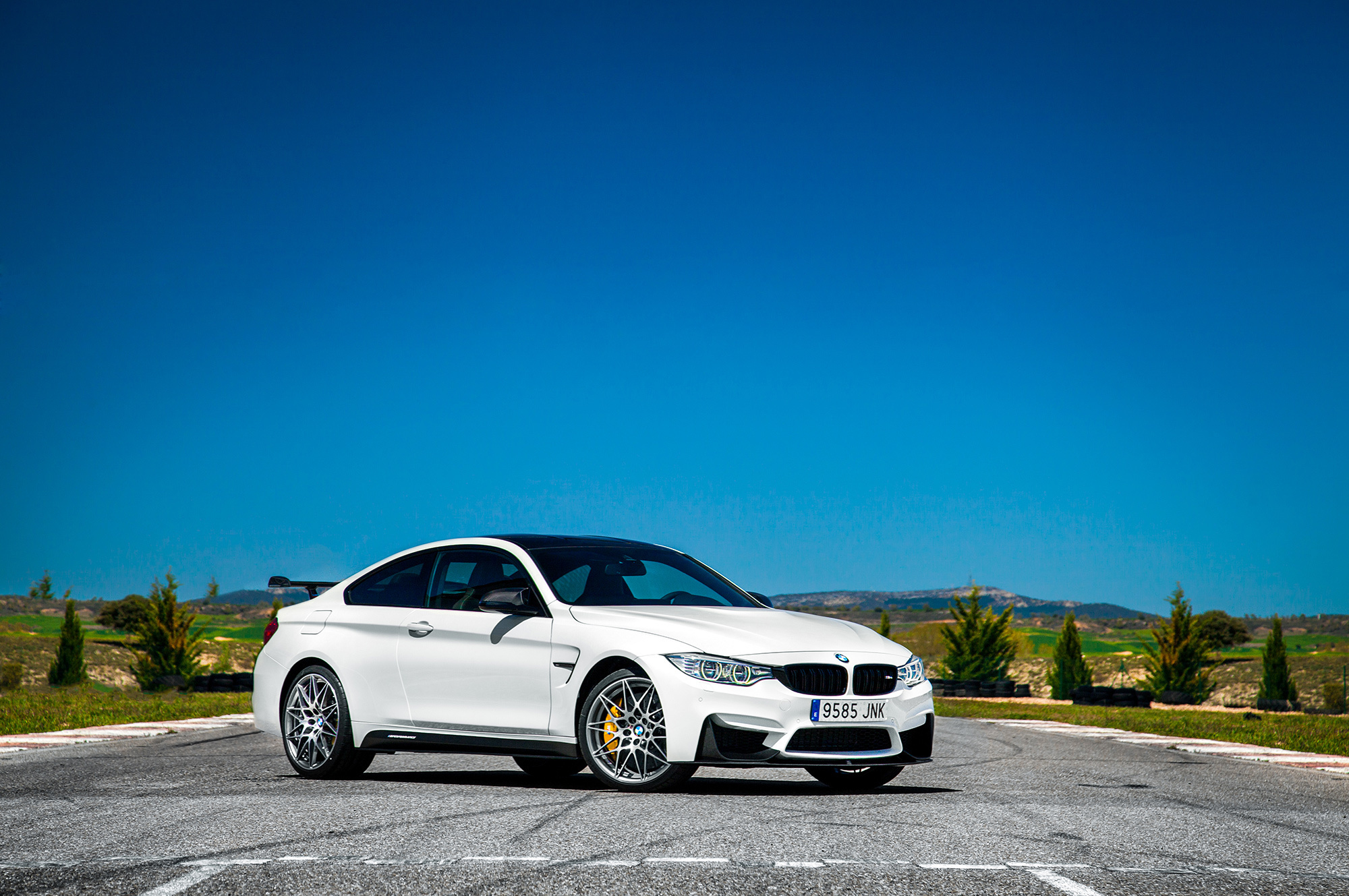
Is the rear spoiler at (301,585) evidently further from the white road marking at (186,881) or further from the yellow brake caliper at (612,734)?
the white road marking at (186,881)

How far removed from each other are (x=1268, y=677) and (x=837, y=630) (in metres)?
38.7

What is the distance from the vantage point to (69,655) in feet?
138

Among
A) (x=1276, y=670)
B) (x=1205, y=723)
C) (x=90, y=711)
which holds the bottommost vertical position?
(x=90, y=711)

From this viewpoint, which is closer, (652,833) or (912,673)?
(652,833)

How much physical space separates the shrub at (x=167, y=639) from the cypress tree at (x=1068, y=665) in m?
30.2

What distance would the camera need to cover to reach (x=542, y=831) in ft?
20.5

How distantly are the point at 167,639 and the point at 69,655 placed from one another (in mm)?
4609

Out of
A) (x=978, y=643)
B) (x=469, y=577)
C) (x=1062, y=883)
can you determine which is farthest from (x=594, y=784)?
(x=978, y=643)

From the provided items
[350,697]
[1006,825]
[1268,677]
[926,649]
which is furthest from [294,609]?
[926,649]

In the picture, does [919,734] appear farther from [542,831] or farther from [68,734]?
[68,734]

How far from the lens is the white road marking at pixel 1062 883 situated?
15.7 ft

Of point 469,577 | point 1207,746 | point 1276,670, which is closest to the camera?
point 469,577

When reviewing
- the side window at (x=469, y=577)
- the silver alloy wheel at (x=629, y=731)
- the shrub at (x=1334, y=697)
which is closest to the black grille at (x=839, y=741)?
the silver alloy wheel at (x=629, y=731)

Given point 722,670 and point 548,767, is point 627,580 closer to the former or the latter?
point 722,670
